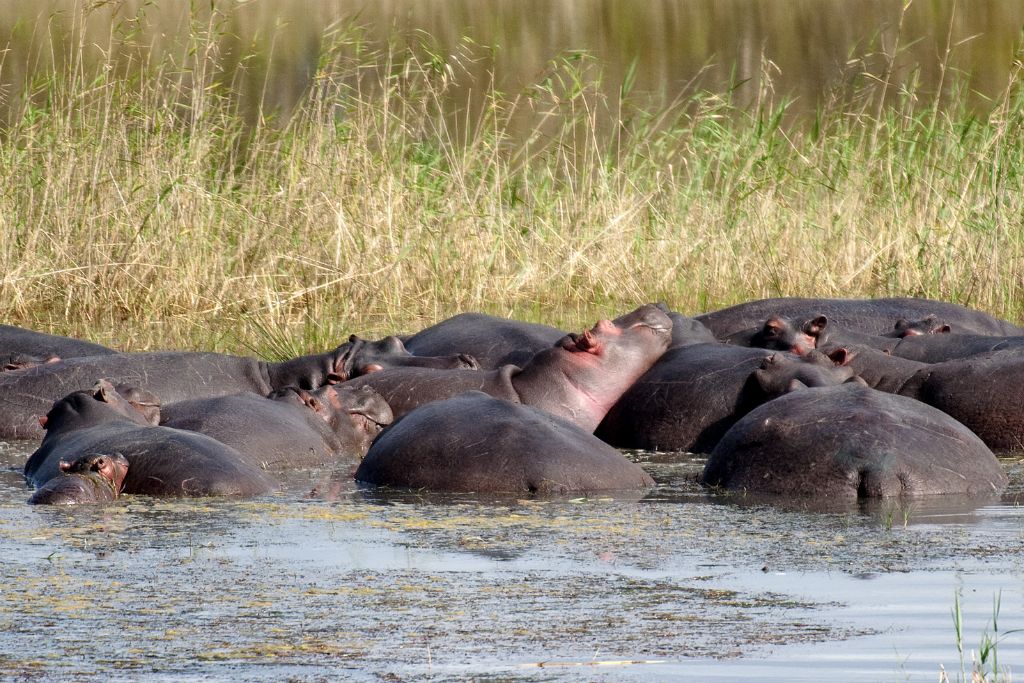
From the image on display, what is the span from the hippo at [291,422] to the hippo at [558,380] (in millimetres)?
135

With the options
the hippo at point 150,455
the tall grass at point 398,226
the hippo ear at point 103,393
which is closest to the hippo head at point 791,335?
the tall grass at point 398,226

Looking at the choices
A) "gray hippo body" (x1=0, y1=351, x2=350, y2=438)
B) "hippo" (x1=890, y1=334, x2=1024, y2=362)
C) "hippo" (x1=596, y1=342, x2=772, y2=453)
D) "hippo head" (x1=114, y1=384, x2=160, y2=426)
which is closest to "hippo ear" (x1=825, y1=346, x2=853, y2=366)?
"hippo" (x1=596, y1=342, x2=772, y2=453)

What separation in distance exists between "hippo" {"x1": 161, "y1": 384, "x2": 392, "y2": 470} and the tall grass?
2.28 meters

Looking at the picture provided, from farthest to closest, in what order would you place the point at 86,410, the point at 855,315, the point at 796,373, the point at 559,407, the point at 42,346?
the point at 855,315
the point at 42,346
the point at 559,407
the point at 796,373
the point at 86,410

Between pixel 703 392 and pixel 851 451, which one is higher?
pixel 851 451

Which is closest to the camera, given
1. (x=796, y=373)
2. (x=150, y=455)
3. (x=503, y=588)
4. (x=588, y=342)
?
(x=503, y=588)

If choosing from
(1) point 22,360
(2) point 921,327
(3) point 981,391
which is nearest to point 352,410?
(1) point 22,360

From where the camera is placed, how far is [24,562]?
4605 mm

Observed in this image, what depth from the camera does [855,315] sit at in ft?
30.3

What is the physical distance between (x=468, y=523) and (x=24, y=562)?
129 cm

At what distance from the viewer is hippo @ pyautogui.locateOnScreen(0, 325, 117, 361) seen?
29.2 feet

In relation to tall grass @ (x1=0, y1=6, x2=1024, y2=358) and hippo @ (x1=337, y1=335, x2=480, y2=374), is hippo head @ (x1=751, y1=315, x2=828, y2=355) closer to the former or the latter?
hippo @ (x1=337, y1=335, x2=480, y2=374)

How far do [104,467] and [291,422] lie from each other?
1293mm

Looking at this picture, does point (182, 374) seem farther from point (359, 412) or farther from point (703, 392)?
point (703, 392)
